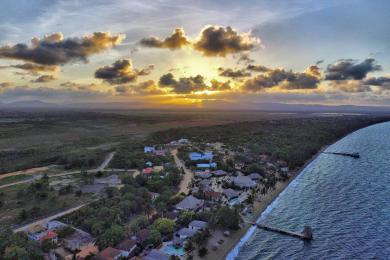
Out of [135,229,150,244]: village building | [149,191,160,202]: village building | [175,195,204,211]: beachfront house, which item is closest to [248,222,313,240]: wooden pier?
[175,195,204,211]: beachfront house

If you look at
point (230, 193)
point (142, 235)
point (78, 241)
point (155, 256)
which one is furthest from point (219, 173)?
point (78, 241)

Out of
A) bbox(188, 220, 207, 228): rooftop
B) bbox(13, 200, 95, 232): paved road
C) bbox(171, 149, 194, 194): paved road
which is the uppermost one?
bbox(188, 220, 207, 228): rooftop

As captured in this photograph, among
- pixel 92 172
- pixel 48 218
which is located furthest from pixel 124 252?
pixel 92 172

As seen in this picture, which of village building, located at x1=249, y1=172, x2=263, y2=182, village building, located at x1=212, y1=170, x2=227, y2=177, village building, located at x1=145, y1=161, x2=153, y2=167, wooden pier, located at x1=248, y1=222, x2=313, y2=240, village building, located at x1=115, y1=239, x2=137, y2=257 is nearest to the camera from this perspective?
village building, located at x1=115, y1=239, x2=137, y2=257

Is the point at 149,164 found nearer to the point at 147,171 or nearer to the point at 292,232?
the point at 147,171

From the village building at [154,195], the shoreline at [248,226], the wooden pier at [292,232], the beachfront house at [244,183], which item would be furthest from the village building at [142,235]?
the beachfront house at [244,183]

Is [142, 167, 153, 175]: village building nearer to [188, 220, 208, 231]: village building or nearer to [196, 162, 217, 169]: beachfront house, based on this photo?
[196, 162, 217, 169]: beachfront house

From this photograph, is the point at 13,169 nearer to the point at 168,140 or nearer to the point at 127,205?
A: the point at 127,205
